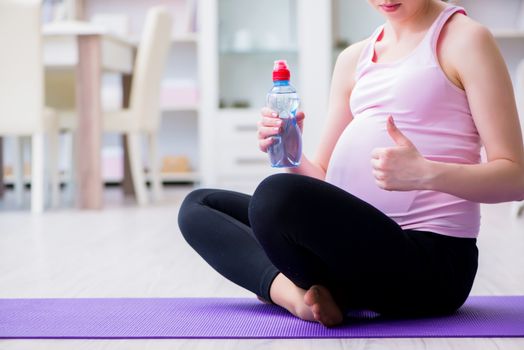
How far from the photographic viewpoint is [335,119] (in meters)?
1.45

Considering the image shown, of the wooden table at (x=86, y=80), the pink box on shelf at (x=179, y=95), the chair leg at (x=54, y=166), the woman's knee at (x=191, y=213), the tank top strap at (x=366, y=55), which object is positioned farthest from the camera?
the pink box on shelf at (x=179, y=95)

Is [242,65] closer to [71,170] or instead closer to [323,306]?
[71,170]

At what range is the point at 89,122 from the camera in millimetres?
3674

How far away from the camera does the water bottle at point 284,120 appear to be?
1.26 metres

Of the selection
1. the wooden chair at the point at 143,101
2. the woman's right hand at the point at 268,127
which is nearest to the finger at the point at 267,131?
the woman's right hand at the point at 268,127

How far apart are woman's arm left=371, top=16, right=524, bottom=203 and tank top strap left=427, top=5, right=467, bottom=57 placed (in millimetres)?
17

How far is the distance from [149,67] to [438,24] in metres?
2.85

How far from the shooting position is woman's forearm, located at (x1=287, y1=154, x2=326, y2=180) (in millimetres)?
1373

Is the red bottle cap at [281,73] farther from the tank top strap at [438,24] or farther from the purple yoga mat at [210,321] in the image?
the purple yoga mat at [210,321]

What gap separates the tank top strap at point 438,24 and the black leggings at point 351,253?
268 mm

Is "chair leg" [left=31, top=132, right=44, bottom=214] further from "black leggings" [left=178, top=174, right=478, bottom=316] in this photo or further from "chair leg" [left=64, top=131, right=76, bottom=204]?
"black leggings" [left=178, top=174, right=478, bottom=316]

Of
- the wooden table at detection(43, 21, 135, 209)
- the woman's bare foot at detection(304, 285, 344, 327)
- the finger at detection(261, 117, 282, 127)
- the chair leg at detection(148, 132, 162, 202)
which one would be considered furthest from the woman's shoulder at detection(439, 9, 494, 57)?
the chair leg at detection(148, 132, 162, 202)

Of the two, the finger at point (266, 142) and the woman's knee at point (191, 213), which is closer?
the finger at point (266, 142)

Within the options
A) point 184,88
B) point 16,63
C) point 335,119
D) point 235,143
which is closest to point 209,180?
point 235,143
